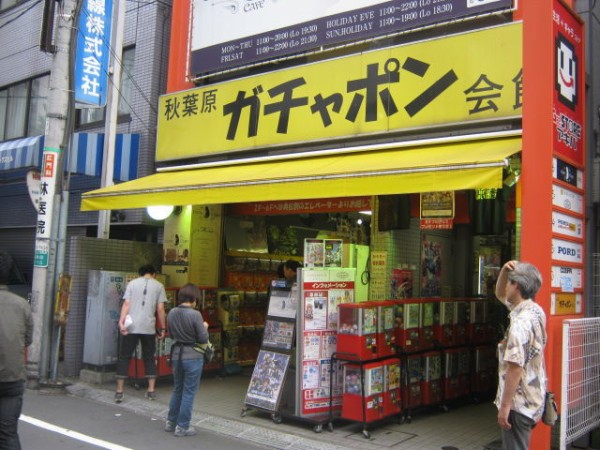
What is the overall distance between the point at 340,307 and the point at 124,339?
325 cm

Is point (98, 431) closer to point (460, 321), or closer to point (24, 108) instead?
point (460, 321)

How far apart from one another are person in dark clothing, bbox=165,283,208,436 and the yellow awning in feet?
5.05

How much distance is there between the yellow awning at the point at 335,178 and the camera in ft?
19.1

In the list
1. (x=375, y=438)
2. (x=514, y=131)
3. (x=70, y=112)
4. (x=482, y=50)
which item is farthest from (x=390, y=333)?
(x=70, y=112)

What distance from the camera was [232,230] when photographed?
11125mm

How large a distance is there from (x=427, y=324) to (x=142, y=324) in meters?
3.82

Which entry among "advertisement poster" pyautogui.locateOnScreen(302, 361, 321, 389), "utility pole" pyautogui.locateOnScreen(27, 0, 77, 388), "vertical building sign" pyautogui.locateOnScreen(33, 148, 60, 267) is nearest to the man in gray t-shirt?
"utility pole" pyautogui.locateOnScreen(27, 0, 77, 388)

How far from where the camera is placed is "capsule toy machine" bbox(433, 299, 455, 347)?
7.90 metres

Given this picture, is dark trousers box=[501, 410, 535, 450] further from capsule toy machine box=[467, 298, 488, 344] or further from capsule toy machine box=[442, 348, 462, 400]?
capsule toy machine box=[467, 298, 488, 344]

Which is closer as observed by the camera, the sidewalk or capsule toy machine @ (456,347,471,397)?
the sidewalk

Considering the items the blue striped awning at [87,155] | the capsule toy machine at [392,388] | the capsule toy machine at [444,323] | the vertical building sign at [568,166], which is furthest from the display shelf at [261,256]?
the vertical building sign at [568,166]

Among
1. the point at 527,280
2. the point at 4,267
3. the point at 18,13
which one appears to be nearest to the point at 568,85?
the point at 527,280

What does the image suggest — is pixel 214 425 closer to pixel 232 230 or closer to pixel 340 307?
pixel 340 307

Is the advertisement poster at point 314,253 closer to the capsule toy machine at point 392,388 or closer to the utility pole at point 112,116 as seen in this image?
the capsule toy machine at point 392,388
